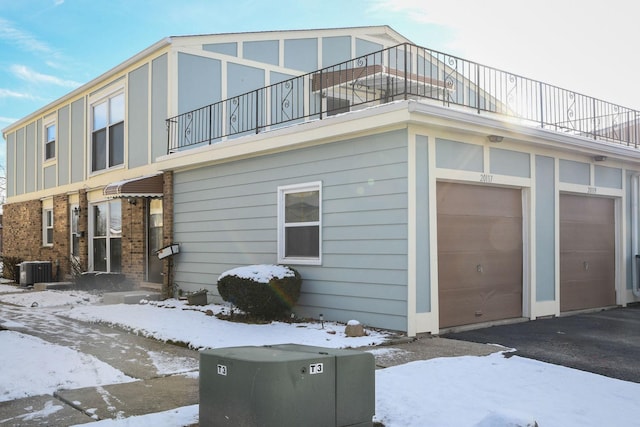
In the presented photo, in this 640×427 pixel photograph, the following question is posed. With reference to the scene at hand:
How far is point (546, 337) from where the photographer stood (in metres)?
8.48

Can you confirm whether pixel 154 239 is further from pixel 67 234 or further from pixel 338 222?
pixel 338 222

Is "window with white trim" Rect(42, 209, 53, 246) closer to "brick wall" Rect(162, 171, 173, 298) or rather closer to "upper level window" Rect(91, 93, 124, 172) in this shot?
"upper level window" Rect(91, 93, 124, 172)

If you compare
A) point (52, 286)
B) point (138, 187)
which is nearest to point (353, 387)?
point (138, 187)

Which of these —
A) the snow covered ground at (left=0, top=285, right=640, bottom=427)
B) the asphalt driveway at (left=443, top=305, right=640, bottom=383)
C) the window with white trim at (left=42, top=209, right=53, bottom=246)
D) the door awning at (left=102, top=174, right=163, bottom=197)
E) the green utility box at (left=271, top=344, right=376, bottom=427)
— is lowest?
the asphalt driveway at (left=443, top=305, right=640, bottom=383)

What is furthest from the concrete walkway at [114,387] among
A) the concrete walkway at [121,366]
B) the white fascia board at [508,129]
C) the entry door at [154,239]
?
the white fascia board at [508,129]

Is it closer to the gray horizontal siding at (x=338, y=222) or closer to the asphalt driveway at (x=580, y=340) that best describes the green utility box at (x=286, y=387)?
the asphalt driveway at (x=580, y=340)

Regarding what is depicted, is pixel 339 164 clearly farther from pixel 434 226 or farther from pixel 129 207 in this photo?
pixel 129 207

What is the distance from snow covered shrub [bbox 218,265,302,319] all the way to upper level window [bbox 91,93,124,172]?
7.38 m

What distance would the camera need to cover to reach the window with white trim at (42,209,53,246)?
19.5 meters

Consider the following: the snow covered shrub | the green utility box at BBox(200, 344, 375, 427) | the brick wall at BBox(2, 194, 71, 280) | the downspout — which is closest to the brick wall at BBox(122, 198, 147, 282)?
the brick wall at BBox(2, 194, 71, 280)

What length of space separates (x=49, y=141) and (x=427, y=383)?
17479mm

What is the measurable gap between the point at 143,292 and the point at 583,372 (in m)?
9.47

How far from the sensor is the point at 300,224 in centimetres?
998

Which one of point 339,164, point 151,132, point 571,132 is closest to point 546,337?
point 339,164
